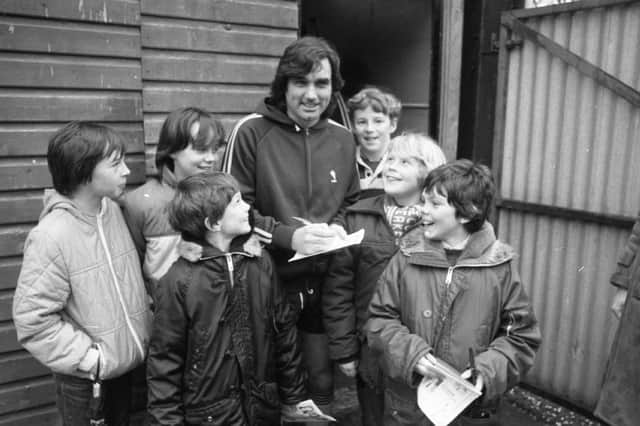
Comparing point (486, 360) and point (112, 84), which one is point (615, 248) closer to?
point (486, 360)

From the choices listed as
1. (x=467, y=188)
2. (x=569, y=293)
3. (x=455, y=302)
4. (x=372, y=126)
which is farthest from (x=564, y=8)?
(x=455, y=302)

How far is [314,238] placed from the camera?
232 centimetres

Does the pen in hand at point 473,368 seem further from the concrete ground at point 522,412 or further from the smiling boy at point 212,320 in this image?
the concrete ground at point 522,412

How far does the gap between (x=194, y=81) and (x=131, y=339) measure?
63.3 inches

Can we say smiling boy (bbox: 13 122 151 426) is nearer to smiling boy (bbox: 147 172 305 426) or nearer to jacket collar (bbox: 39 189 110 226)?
jacket collar (bbox: 39 189 110 226)

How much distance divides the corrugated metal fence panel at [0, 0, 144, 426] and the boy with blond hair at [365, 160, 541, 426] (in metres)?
1.88

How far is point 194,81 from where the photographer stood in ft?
10.5

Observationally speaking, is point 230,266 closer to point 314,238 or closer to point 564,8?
point 314,238

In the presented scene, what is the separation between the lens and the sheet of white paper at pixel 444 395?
74.4 inches

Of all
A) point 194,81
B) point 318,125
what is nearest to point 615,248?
point 318,125

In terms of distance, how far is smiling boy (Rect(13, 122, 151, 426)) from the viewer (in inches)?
83.7

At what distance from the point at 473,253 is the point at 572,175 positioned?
176cm

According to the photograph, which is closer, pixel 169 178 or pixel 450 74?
pixel 169 178

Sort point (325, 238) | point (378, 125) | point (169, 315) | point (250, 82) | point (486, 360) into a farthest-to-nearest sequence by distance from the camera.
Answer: point (250, 82)
point (378, 125)
point (325, 238)
point (169, 315)
point (486, 360)
